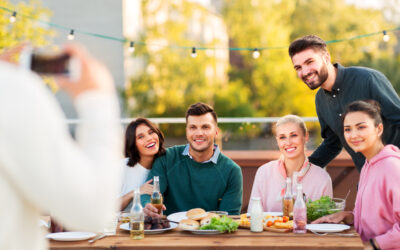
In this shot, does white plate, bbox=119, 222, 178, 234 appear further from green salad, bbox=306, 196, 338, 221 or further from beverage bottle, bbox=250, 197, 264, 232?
green salad, bbox=306, 196, 338, 221

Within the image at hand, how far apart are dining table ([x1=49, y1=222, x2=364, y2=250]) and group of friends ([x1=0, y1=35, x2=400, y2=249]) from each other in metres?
0.25

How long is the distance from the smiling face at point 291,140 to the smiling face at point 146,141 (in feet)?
2.54

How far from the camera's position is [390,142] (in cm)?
292

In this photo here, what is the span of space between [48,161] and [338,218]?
1930 millimetres

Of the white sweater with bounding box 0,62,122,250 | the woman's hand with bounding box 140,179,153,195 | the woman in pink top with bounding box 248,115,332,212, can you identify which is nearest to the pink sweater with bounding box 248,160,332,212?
the woman in pink top with bounding box 248,115,332,212

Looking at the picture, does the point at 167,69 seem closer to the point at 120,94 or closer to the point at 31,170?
the point at 120,94

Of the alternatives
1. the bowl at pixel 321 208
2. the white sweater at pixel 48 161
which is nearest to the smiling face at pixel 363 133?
the bowl at pixel 321 208

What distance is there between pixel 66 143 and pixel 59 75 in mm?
141

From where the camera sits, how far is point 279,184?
3162 millimetres

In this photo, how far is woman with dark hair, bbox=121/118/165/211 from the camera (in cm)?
337

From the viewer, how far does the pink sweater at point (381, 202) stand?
234cm

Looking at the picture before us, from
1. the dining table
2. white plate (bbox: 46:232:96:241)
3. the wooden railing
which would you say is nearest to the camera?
the dining table

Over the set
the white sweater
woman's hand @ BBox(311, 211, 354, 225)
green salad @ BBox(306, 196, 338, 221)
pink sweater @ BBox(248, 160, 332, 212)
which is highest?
the white sweater

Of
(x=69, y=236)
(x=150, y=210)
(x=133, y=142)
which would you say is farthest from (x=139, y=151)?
(x=69, y=236)
